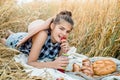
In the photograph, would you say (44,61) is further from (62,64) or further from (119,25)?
(119,25)

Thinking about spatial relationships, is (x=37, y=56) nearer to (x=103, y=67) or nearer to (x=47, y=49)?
(x=47, y=49)

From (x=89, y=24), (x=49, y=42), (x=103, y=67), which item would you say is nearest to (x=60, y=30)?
(x=49, y=42)

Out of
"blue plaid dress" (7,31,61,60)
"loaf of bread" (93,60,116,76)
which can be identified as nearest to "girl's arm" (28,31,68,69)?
"blue plaid dress" (7,31,61,60)

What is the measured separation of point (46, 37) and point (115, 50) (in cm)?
88

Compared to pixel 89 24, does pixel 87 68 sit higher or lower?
lower

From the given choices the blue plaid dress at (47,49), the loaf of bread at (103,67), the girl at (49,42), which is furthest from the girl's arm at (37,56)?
the loaf of bread at (103,67)

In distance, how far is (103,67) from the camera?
3.54m

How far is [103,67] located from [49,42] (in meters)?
0.53

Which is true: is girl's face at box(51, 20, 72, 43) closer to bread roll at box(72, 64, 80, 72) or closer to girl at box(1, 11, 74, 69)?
girl at box(1, 11, 74, 69)

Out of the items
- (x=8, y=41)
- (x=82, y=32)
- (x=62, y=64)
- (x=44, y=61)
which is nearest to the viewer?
(x=62, y=64)

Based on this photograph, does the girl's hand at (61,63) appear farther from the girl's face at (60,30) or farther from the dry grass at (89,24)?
the dry grass at (89,24)

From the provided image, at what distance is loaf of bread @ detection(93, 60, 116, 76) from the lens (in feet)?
11.5

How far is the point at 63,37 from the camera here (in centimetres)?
333

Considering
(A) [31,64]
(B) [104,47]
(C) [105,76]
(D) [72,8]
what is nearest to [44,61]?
(A) [31,64]
